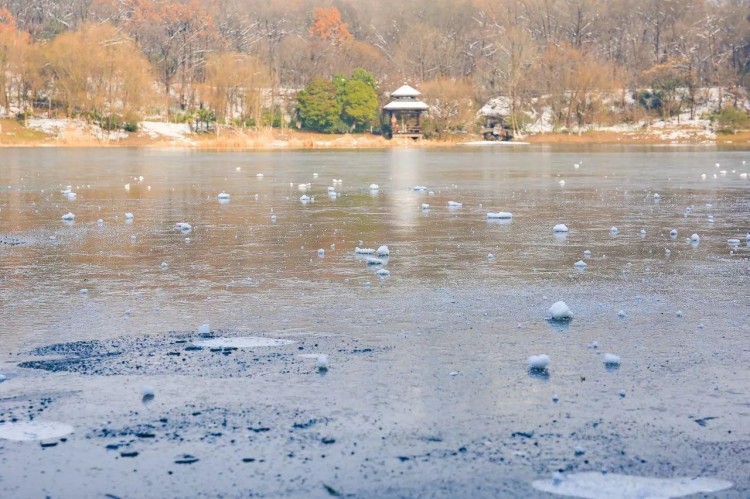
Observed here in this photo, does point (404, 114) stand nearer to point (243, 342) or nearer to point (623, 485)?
point (243, 342)

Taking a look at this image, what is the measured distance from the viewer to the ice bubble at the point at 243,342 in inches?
284

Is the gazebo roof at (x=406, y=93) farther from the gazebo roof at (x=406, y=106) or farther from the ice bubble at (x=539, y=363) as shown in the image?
the ice bubble at (x=539, y=363)

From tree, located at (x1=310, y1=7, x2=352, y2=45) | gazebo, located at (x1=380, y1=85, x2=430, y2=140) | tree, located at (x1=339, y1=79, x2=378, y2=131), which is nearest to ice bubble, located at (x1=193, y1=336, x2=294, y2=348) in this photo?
gazebo, located at (x1=380, y1=85, x2=430, y2=140)

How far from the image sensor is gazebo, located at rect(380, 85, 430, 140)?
8138cm

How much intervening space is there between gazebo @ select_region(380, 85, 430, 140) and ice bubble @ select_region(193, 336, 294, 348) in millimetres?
74557

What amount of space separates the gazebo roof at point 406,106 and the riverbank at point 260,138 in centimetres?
266

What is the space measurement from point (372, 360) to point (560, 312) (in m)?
2.02

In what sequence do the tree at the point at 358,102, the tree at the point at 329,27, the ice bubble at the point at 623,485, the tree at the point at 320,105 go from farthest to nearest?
the tree at the point at 329,27 < the tree at the point at 358,102 < the tree at the point at 320,105 < the ice bubble at the point at 623,485

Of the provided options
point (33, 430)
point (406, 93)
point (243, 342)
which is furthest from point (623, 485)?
point (406, 93)

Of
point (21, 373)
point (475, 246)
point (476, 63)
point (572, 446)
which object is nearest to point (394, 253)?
point (475, 246)

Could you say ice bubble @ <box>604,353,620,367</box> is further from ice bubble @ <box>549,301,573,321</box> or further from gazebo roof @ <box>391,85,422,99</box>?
gazebo roof @ <box>391,85,422,99</box>

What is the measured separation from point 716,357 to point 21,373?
15.0 ft

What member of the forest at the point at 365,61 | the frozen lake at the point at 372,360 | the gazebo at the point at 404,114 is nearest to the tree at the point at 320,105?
the forest at the point at 365,61

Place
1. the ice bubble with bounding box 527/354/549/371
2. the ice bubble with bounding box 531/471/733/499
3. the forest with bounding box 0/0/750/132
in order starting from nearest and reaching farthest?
1. the ice bubble with bounding box 531/471/733/499
2. the ice bubble with bounding box 527/354/549/371
3. the forest with bounding box 0/0/750/132
